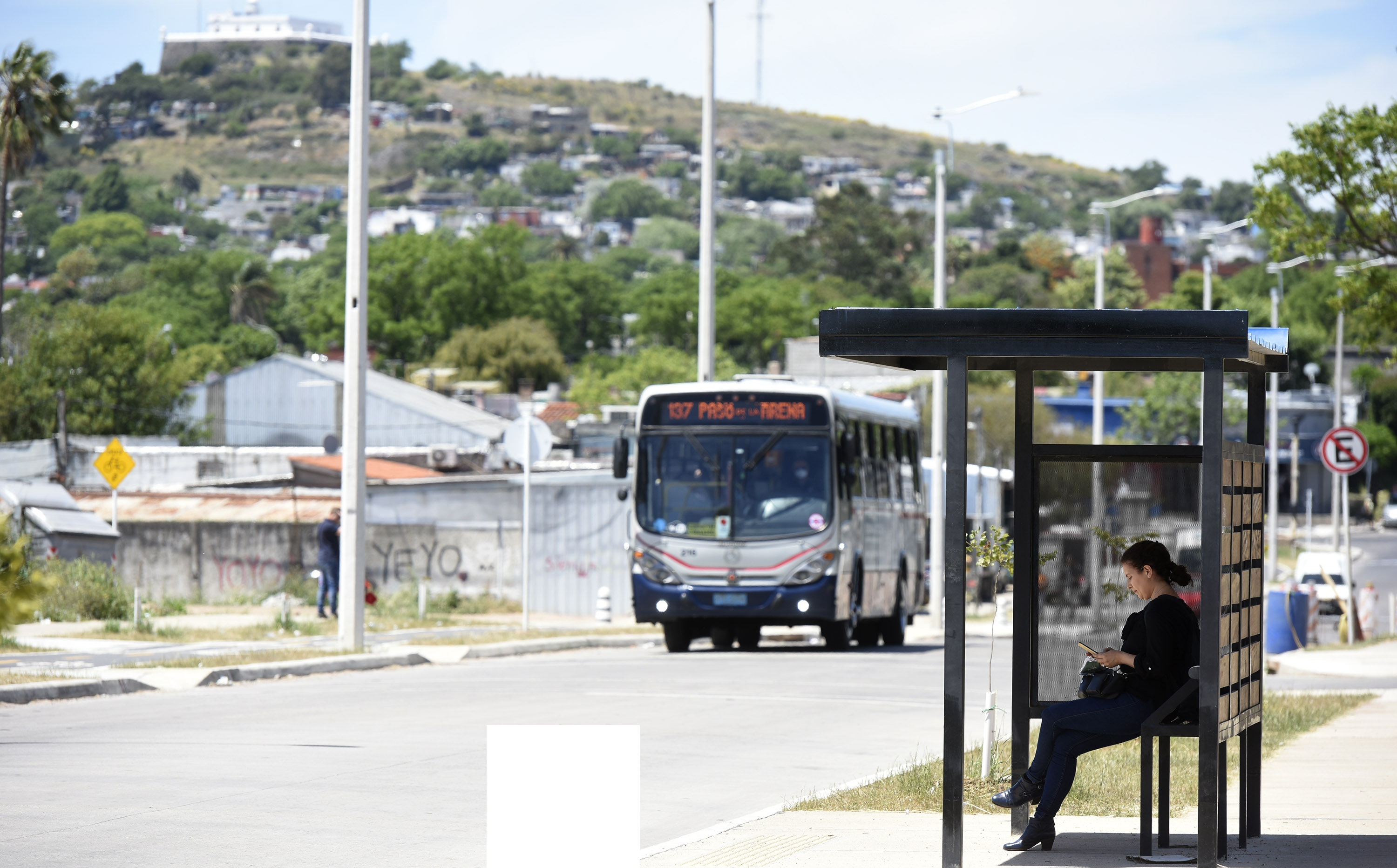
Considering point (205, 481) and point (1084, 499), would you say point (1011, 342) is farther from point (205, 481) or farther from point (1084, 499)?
point (205, 481)

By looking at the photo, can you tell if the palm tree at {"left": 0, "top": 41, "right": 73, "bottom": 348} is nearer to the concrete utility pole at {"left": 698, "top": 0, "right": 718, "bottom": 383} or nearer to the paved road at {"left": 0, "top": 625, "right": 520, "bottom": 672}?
the concrete utility pole at {"left": 698, "top": 0, "right": 718, "bottom": 383}

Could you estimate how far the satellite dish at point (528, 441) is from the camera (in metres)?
26.8

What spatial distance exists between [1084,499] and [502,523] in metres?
29.4

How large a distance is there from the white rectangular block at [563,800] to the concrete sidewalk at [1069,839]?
0.32 m

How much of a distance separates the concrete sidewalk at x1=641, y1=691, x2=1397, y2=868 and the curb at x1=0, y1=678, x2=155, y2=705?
897cm

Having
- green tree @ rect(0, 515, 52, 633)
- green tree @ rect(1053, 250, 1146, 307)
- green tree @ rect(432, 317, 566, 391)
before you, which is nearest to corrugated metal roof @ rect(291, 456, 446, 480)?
green tree @ rect(0, 515, 52, 633)

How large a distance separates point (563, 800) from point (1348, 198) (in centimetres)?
1368

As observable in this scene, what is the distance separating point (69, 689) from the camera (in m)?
17.0

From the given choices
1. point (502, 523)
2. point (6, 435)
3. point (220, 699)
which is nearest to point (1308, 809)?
point (220, 699)

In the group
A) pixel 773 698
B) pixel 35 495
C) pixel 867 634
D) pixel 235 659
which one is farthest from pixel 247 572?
pixel 773 698

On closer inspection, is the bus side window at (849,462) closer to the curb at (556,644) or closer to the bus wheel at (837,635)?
the bus wheel at (837,635)

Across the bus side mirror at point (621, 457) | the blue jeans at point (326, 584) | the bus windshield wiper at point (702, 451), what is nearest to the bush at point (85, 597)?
the blue jeans at point (326, 584)

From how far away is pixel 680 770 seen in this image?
12.6 m

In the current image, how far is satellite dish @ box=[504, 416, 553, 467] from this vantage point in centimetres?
2681
